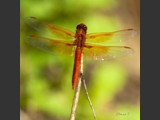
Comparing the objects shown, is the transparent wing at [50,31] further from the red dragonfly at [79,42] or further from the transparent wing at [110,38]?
the transparent wing at [110,38]

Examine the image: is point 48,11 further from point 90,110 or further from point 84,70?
point 90,110

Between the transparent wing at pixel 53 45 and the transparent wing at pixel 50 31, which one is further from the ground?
the transparent wing at pixel 50 31

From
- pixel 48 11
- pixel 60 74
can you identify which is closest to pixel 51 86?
pixel 60 74

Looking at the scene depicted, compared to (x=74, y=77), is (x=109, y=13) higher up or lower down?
higher up

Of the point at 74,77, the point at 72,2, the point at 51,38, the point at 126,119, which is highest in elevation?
the point at 72,2

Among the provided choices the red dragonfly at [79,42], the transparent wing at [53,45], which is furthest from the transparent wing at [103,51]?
the transparent wing at [53,45]

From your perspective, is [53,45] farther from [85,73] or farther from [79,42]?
[85,73]
